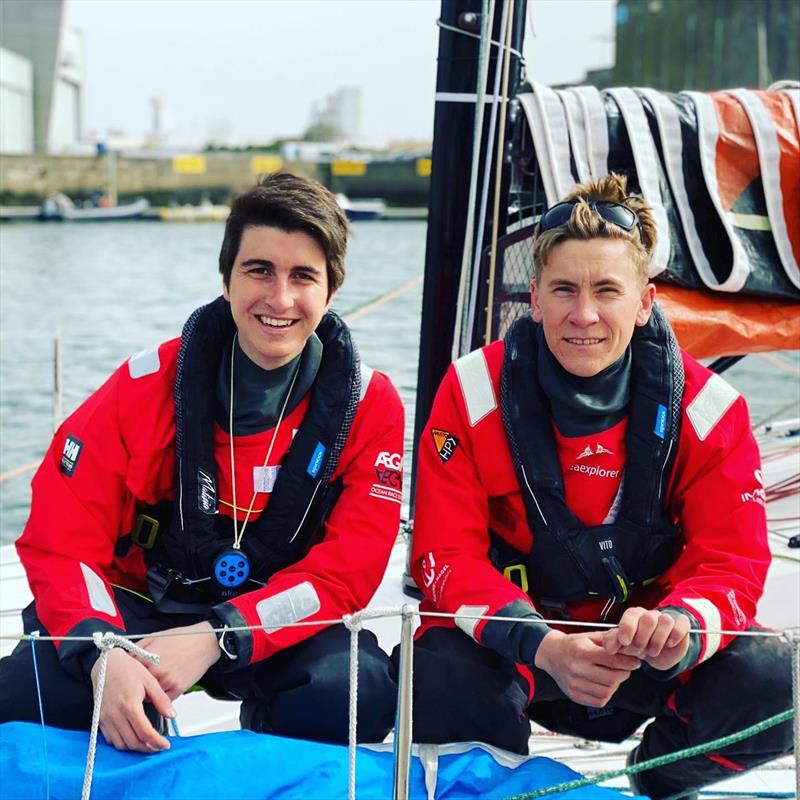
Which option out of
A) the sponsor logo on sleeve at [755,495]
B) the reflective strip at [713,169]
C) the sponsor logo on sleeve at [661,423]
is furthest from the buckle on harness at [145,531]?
the reflective strip at [713,169]

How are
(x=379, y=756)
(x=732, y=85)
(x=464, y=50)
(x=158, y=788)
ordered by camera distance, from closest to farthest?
1. (x=158, y=788)
2. (x=379, y=756)
3. (x=464, y=50)
4. (x=732, y=85)

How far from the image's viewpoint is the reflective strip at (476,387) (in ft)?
6.15

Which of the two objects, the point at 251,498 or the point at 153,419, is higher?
the point at 153,419

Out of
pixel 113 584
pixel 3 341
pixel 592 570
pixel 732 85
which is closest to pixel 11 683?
pixel 113 584

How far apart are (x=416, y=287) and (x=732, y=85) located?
15.9m

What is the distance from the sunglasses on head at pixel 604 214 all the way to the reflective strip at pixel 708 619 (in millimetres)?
590

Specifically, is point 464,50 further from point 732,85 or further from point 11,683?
point 732,85

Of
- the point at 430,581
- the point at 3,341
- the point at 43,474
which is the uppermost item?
the point at 43,474

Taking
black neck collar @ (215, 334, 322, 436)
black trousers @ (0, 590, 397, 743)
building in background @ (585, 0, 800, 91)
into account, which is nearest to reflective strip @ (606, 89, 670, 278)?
black neck collar @ (215, 334, 322, 436)

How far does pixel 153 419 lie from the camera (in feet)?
6.16

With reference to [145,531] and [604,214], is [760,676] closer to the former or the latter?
[604,214]

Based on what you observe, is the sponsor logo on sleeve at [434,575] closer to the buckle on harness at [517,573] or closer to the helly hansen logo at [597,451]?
the buckle on harness at [517,573]

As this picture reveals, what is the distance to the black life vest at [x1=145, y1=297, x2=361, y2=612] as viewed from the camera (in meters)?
1.86

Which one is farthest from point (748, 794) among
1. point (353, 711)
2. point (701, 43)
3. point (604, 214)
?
point (701, 43)
